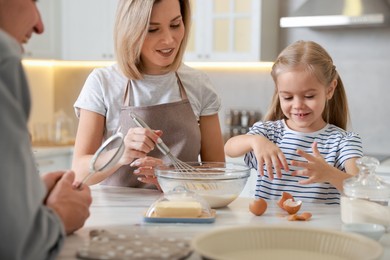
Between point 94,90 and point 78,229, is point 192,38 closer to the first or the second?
point 94,90

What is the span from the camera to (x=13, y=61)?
3.14ft

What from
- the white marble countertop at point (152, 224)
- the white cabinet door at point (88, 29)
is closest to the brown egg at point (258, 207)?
the white marble countertop at point (152, 224)

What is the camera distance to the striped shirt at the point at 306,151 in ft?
6.72

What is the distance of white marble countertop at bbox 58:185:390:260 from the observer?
1362 mm

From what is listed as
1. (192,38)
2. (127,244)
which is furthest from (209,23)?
(127,244)

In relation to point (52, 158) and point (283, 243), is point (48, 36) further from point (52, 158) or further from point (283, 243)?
point (283, 243)

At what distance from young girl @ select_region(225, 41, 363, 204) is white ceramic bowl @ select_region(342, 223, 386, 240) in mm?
571

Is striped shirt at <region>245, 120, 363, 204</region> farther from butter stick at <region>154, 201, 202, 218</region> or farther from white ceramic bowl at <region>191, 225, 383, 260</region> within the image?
white ceramic bowl at <region>191, 225, 383, 260</region>

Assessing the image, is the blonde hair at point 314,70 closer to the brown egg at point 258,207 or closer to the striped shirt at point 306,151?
the striped shirt at point 306,151

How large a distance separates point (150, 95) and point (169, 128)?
131mm

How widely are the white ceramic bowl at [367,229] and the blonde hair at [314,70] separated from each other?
0.78 meters

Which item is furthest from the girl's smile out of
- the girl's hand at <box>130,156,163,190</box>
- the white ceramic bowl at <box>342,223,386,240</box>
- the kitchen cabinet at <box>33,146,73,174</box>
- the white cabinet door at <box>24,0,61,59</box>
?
the white cabinet door at <box>24,0,61,59</box>

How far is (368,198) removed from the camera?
57.1 inches

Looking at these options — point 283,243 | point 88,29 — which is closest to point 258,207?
point 283,243
